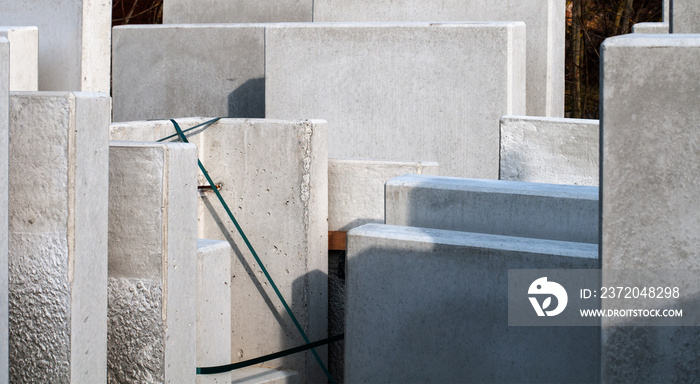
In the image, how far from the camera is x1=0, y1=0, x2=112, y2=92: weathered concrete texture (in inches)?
174

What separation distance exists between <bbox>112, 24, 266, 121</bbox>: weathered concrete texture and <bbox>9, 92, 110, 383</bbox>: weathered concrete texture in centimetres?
432

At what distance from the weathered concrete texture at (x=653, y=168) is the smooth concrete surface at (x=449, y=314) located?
747mm

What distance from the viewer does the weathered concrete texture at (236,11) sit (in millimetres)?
7851

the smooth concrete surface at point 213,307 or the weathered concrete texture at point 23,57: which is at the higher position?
the weathered concrete texture at point 23,57

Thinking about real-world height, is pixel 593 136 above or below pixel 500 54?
below

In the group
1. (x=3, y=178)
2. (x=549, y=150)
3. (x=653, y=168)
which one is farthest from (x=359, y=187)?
(x=653, y=168)

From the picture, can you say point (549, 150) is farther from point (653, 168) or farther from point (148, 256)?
point (653, 168)

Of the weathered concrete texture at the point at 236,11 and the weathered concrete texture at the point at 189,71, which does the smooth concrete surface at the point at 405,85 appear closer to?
the weathered concrete texture at the point at 189,71

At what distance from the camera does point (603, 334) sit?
6.79 feet

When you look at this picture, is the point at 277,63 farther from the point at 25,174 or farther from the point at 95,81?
the point at 25,174

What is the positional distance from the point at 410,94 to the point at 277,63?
42.7 inches

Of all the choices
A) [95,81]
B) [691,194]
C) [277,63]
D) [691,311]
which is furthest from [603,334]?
[277,63]

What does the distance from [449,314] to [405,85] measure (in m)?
3.05

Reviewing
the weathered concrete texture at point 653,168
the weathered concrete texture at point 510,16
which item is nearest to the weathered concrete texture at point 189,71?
the weathered concrete texture at point 510,16
